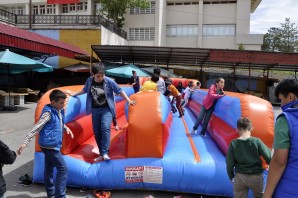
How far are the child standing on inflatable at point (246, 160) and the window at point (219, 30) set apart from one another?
35.1 metres

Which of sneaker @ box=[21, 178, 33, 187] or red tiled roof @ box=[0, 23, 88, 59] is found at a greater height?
red tiled roof @ box=[0, 23, 88, 59]

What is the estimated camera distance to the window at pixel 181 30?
121 feet

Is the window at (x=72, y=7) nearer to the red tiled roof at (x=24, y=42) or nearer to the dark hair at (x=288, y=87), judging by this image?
the red tiled roof at (x=24, y=42)

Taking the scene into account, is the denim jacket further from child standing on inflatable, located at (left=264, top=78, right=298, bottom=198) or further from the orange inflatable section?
child standing on inflatable, located at (left=264, top=78, right=298, bottom=198)

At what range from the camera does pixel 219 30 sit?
120 feet

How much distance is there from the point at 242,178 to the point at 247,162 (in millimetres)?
198

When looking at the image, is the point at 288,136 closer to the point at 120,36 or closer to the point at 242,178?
the point at 242,178

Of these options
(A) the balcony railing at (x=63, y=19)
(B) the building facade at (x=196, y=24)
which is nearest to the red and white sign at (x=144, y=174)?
(A) the balcony railing at (x=63, y=19)

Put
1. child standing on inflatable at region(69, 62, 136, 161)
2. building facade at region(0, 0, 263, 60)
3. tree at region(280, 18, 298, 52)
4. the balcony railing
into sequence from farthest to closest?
tree at region(280, 18, 298, 52)
building facade at region(0, 0, 263, 60)
the balcony railing
child standing on inflatable at region(69, 62, 136, 161)

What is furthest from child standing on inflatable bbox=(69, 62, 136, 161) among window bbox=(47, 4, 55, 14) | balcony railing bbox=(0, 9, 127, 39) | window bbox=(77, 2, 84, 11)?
window bbox=(47, 4, 55, 14)

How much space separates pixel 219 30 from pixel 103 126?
3467 cm

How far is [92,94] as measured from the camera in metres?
4.56

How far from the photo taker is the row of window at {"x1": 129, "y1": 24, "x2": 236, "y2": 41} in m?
36.1

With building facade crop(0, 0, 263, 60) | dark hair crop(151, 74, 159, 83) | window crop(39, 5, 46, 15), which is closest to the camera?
dark hair crop(151, 74, 159, 83)
